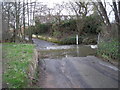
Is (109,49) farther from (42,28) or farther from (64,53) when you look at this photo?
(42,28)

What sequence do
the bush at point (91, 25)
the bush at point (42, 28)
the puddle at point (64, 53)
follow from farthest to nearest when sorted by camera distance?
the bush at point (42, 28) → the bush at point (91, 25) → the puddle at point (64, 53)

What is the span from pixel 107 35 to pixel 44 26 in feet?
59.1

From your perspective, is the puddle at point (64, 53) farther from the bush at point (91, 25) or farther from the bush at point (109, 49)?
the bush at point (91, 25)

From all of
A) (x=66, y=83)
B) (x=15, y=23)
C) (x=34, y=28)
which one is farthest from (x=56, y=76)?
(x=34, y=28)

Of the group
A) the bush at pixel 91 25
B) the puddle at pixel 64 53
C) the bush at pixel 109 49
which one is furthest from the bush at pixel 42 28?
the bush at pixel 109 49

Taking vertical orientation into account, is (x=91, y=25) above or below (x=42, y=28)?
above

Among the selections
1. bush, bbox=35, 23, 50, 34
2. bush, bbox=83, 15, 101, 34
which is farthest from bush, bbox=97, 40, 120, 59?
bush, bbox=35, 23, 50, 34

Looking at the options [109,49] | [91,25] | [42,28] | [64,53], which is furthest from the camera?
[42,28]

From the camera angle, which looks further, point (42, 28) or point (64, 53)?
point (42, 28)

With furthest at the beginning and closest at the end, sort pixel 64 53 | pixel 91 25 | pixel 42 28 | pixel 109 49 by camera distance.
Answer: pixel 42 28, pixel 91 25, pixel 64 53, pixel 109 49

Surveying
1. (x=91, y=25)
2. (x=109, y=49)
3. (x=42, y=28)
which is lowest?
(x=109, y=49)

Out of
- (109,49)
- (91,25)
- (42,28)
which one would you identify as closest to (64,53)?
(109,49)

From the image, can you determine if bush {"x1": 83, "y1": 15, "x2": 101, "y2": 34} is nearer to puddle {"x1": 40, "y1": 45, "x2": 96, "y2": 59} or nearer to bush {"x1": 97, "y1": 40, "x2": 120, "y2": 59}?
puddle {"x1": 40, "y1": 45, "x2": 96, "y2": 59}

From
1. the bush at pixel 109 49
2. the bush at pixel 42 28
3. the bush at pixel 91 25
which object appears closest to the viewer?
the bush at pixel 109 49
